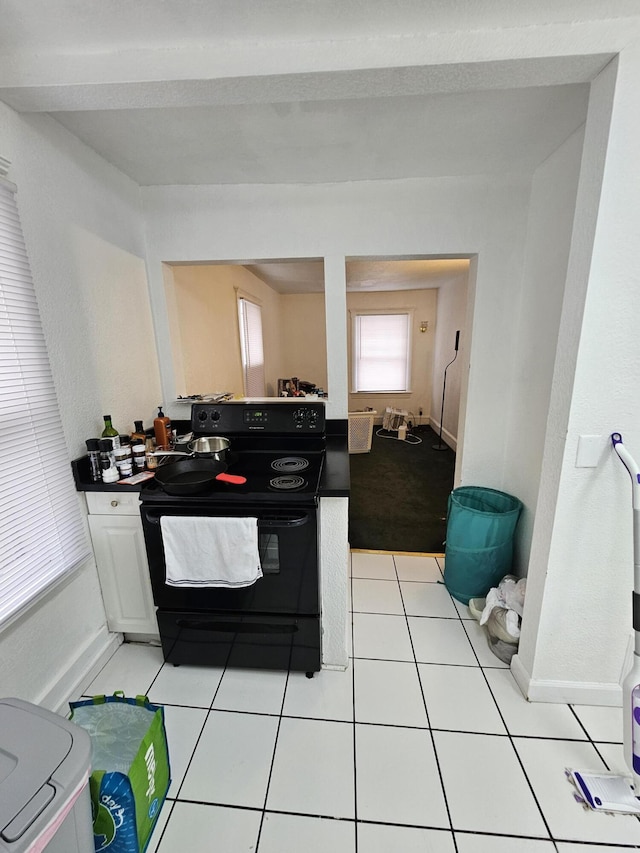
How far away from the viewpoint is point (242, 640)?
1466 mm

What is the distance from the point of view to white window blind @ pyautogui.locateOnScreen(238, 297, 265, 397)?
3.70m

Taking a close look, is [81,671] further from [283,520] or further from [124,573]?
[283,520]

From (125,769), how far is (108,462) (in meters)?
1.04

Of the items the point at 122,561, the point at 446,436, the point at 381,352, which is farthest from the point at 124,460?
the point at 381,352

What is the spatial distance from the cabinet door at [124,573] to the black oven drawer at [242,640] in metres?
0.15

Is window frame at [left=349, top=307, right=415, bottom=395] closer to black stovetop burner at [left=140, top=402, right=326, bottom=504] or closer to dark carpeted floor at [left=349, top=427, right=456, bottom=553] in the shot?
dark carpeted floor at [left=349, top=427, right=456, bottom=553]

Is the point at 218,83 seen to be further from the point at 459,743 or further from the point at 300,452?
the point at 459,743

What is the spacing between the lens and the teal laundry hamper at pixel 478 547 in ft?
6.02

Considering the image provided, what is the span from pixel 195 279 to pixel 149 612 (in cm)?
217

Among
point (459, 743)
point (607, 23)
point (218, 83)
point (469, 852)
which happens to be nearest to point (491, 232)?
point (607, 23)

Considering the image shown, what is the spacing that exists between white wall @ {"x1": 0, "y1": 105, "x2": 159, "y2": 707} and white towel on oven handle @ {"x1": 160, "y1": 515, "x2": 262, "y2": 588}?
19.4 inches

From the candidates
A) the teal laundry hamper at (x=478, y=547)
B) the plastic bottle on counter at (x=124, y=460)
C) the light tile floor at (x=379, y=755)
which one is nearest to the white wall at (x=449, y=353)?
the teal laundry hamper at (x=478, y=547)

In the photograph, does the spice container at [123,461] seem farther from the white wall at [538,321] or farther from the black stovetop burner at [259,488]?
the white wall at [538,321]

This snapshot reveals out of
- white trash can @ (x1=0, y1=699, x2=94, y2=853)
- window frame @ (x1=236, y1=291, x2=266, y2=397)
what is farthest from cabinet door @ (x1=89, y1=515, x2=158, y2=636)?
window frame @ (x1=236, y1=291, x2=266, y2=397)
